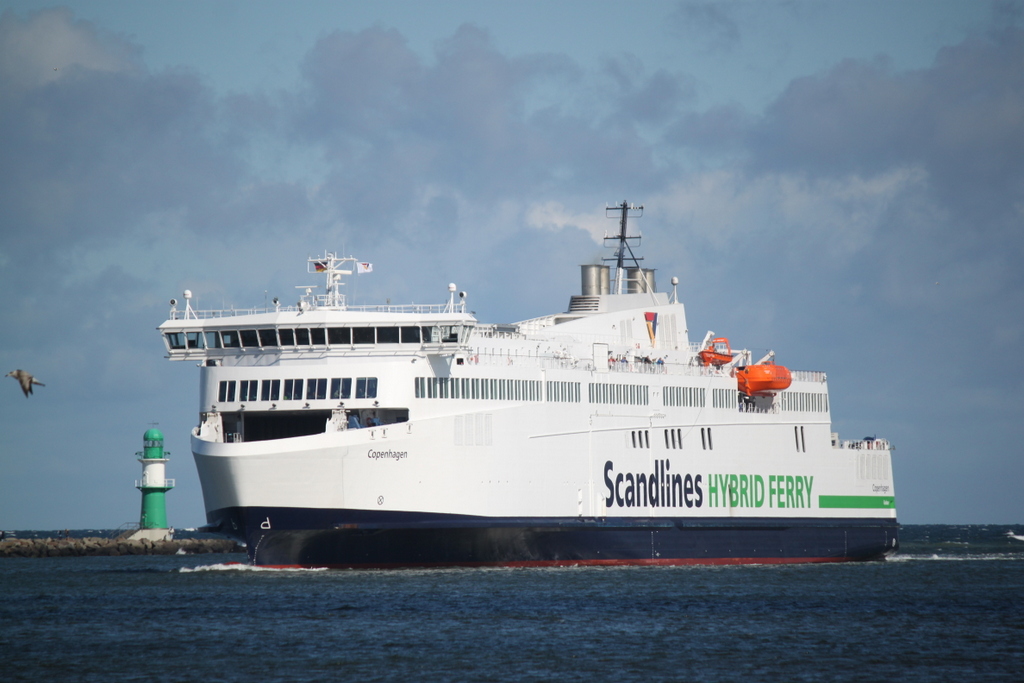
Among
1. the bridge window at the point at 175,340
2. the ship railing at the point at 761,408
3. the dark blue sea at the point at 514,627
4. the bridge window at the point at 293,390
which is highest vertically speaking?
the bridge window at the point at 175,340

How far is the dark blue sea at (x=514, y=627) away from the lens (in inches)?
984

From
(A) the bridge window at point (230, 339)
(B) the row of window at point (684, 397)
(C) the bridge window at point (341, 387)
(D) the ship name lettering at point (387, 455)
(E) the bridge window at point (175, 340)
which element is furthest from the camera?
(B) the row of window at point (684, 397)

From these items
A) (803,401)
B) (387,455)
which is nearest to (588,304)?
(803,401)

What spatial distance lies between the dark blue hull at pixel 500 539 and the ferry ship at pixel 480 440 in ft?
0.18

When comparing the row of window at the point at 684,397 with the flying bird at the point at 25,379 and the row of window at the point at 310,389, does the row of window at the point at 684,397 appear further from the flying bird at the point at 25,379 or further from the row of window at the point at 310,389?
the flying bird at the point at 25,379

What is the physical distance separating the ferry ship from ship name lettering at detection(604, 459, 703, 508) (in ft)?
0.19

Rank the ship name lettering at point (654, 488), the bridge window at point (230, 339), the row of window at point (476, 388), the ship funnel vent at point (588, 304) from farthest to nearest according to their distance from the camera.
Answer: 1. the ship funnel vent at point (588, 304)
2. the ship name lettering at point (654, 488)
3. the bridge window at point (230, 339)
4. the row of window at point (476, 388)

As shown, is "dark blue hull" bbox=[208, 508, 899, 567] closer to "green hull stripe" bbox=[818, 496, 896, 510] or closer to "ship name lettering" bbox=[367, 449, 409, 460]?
"ship name lettering" bbox=[367, 449, 409, 460]

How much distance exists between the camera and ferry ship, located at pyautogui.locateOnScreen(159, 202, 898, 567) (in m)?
37.3

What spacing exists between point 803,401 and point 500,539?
1634 cm

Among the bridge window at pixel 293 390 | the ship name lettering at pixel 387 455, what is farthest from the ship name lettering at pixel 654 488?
the bridge window at pixel 293 390

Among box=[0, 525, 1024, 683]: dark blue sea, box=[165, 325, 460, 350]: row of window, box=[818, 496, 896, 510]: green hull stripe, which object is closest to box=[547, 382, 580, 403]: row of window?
box=[165, 325, 460, 350]: row of window

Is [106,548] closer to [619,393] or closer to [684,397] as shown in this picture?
[684,397]

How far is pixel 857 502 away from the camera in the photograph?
171ft
